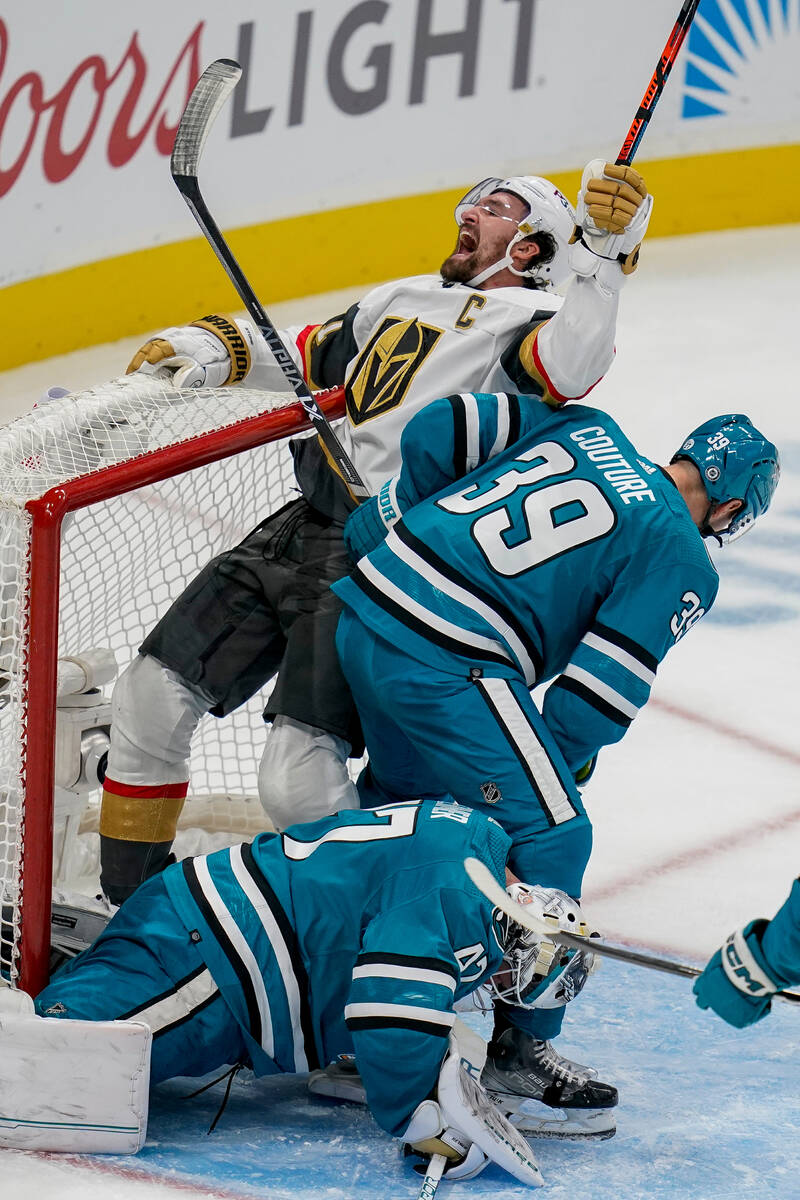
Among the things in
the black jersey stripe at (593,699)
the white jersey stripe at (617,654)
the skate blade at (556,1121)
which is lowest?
the skate blade at (556,1121)

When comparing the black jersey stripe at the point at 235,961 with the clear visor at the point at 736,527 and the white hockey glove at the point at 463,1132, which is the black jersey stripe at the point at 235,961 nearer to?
the white hockey glove at the point at 463,1132

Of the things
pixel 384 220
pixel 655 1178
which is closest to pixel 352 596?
pixel 655 1178

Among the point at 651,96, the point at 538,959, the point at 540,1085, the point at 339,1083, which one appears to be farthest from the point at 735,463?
the point at 339,1083

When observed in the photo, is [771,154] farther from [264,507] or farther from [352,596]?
[352,596]

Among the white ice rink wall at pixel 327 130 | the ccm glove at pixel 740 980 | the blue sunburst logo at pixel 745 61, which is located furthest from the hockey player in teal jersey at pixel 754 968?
the blue sunburst logo at pixel 745 61

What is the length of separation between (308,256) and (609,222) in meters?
3.20

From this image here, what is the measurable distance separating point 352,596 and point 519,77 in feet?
11.7

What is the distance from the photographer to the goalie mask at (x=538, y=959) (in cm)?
202

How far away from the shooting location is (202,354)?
9.07 ft

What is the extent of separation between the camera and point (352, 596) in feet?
7.79

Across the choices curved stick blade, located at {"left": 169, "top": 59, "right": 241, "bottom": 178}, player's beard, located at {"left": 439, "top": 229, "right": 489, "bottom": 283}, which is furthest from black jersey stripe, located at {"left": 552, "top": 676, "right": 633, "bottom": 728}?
curved stick blade, located at {"left": 169, "top": 59, "right": 241, "bottom": 178}

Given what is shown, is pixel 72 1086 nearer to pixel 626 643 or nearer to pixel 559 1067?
pixel 559 1067

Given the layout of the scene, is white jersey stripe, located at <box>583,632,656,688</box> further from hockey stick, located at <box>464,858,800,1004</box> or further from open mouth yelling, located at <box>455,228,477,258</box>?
open mouth yelling, located at <box>455,228,477,258</box>

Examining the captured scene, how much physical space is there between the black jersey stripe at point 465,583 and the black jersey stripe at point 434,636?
0.04 meters
